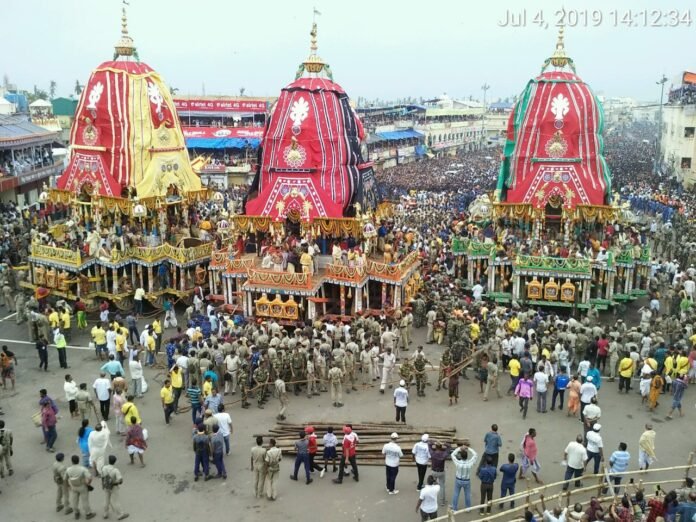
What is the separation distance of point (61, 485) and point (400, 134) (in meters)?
66.4

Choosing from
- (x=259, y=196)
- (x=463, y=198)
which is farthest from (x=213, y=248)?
(x=463, y=198)

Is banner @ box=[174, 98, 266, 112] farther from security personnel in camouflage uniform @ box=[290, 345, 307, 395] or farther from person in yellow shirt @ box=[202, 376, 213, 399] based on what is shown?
person in yellow shirt @ box=[202, 376, 213, 399]

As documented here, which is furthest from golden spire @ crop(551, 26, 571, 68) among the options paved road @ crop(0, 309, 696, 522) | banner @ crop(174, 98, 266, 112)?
banner @ crop(174, 98, 266, 112)

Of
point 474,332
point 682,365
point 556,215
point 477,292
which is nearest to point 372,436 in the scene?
point 474,332

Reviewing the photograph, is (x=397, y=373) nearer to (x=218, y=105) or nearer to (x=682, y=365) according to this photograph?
(x=682, y=365)

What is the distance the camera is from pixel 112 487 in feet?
34.5

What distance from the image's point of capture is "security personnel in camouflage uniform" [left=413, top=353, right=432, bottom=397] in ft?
50.3

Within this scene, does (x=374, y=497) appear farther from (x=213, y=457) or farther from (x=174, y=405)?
(x=174, y=405)

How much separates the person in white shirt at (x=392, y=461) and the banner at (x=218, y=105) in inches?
1938

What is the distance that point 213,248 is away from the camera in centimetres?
2336

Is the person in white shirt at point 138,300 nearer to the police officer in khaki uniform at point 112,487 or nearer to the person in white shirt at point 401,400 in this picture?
the person in white shirt at point 401,400

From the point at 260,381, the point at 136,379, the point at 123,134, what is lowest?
the point at 136,379

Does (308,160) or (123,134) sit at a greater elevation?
(123,134)

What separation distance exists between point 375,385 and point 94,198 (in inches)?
537
